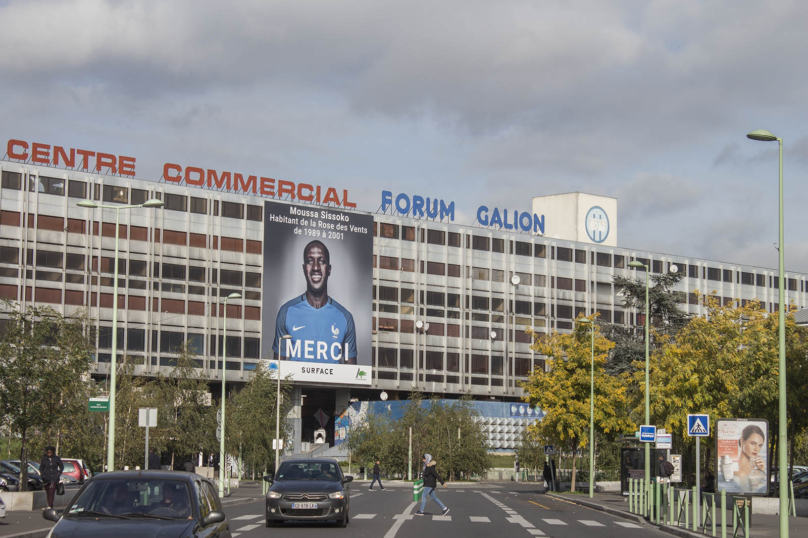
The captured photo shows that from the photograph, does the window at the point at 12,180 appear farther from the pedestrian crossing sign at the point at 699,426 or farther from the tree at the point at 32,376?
the pedestrian crossing sign at the point at 699,426

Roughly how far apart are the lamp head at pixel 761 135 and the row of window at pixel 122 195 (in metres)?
65.5

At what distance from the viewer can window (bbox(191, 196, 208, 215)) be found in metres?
84.6

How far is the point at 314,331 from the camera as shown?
87375 mm

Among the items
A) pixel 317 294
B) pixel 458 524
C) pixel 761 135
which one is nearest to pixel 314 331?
pixel 317 294

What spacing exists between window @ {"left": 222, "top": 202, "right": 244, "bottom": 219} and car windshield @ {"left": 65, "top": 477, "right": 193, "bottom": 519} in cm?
7591

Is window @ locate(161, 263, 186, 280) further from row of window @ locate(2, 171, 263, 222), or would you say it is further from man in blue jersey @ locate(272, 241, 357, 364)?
man in blue jersey @ locate(272, 241, 357, 364)

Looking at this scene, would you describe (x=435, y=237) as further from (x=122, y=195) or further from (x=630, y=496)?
(x=630, y=496)

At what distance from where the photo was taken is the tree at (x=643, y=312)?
67188 mm

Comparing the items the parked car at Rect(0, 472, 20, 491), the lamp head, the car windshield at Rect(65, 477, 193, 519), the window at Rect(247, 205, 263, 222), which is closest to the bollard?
the lamp head

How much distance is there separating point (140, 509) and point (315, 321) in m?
76.9

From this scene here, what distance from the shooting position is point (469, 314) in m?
98.4

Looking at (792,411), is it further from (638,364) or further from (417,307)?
(417,307)

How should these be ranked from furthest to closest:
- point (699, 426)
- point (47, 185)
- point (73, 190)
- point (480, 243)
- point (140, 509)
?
point (480, 243), point (73, 190), point (47, 185), point (699, 426), point (140, 509)

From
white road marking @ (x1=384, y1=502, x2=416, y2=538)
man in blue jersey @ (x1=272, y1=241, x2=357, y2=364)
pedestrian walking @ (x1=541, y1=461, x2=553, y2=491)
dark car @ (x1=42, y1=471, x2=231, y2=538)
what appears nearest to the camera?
dark car @ (x1=42, y1=471, x2=231, y2=538)
